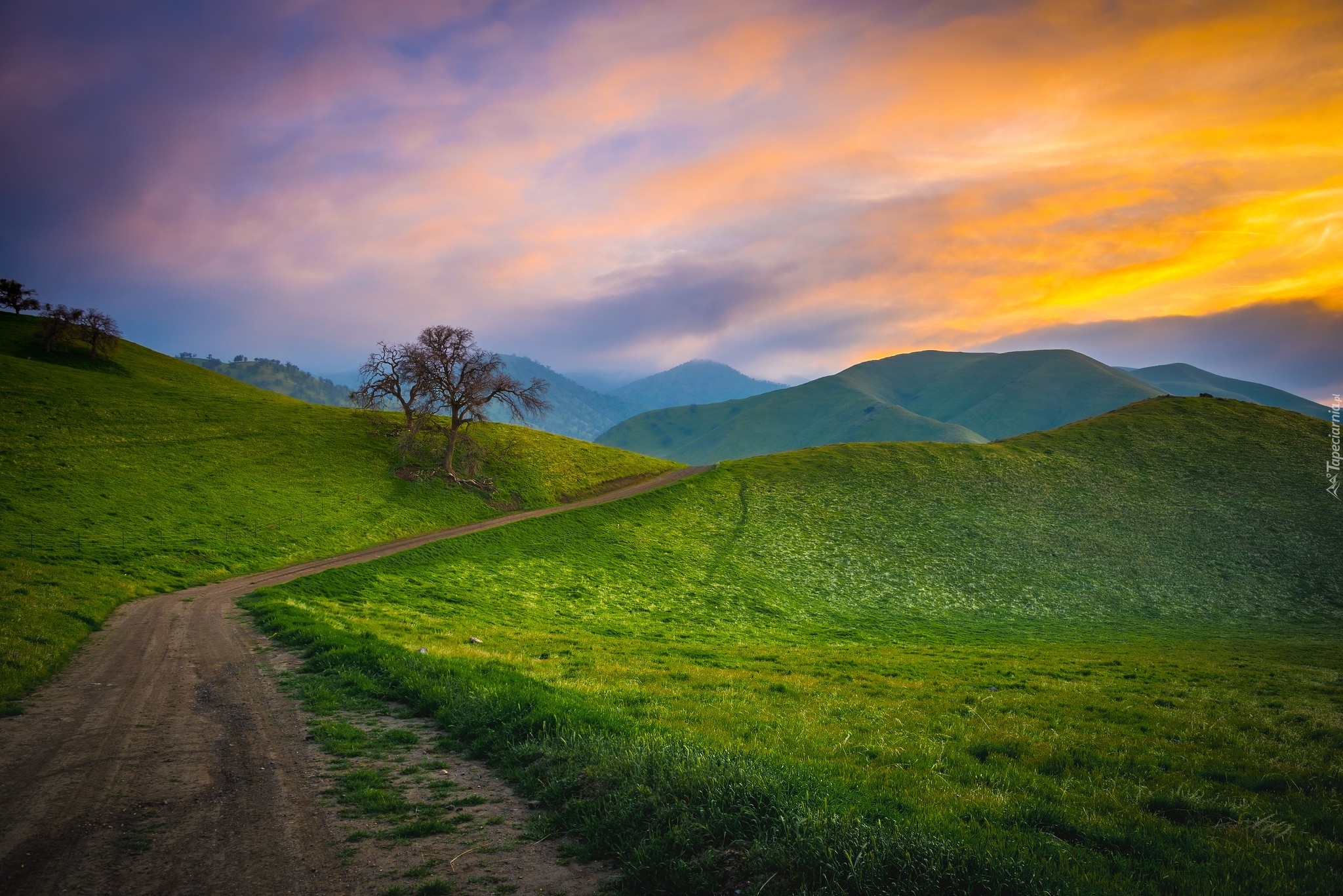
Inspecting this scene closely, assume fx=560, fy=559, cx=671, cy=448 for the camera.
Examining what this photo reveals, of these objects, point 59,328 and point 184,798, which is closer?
point 184,798

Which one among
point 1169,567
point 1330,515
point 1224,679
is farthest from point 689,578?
point 1330,515

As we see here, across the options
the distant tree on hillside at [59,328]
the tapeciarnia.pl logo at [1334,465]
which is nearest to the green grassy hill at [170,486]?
the distant tree on hillside at [59,328]

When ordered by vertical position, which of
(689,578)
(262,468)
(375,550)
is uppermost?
(262,468)

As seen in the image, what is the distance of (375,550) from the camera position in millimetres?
46094

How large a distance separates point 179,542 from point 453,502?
24.6 meters

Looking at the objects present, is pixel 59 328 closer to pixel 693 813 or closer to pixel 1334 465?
pixel 693 813

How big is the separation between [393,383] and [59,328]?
75.9m

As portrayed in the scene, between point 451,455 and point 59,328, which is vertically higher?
point 59,328

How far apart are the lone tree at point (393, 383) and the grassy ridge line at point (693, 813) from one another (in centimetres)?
5868

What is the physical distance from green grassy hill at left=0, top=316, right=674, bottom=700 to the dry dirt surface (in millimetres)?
3374

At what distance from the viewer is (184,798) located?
9.89m

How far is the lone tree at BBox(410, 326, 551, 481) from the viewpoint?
65625mm

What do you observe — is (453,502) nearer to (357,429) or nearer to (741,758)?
(357,429)

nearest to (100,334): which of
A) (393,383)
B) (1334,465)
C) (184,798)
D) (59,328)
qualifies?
(59,328)
